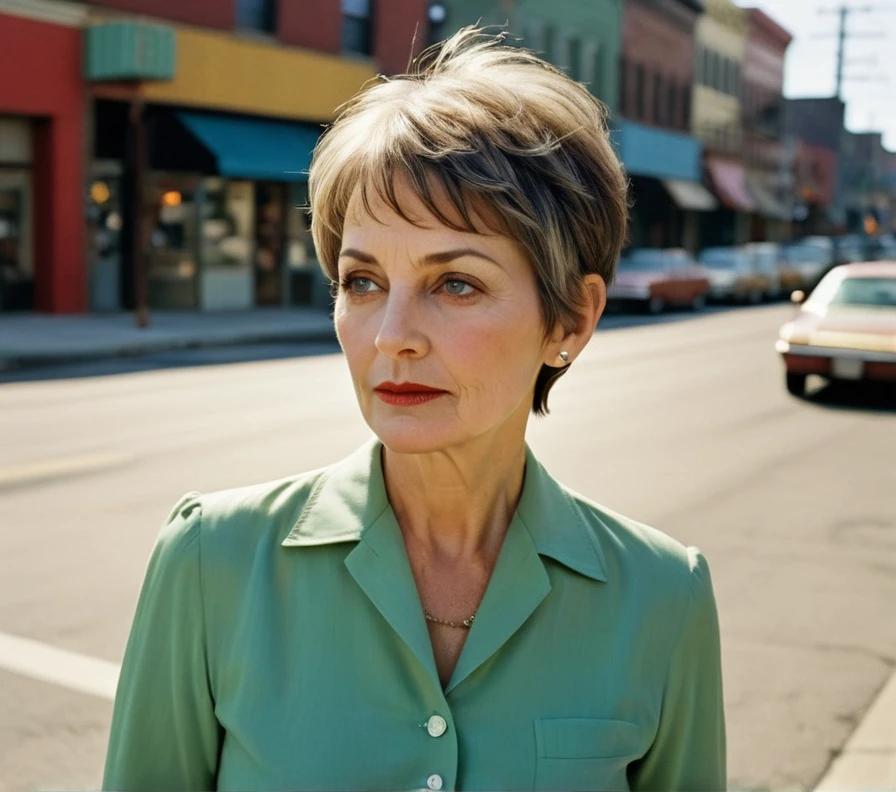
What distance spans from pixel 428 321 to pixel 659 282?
3049 centimetres

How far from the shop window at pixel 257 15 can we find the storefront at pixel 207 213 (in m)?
1.81

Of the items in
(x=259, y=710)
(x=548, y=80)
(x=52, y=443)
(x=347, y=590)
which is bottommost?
(x=52, y=443)

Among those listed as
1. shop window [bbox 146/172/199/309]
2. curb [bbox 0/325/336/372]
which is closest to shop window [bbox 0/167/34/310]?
shop window [bbox 146/172/199/309]

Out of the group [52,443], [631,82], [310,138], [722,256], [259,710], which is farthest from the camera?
[631,82]

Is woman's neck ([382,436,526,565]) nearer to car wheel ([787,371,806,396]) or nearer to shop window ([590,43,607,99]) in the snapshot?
car wheel ([787,371,806,396])

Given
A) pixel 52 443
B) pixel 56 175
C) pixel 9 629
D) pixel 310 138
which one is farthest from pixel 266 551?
Answer: pixel 310 138

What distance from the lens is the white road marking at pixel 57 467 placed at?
8.86 meters

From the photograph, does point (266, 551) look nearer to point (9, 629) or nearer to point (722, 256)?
point (9, 629)

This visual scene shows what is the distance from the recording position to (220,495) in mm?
2074

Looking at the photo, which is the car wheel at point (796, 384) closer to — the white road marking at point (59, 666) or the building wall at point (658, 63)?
the white road marking at point (59, 666)

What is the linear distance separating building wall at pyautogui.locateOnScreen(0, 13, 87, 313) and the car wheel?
12.9 m

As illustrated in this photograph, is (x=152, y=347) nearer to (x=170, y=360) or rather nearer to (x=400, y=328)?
(x=170, y=360)

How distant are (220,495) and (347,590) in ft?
0.89

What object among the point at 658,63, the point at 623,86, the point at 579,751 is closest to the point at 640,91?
the point at 623,86
